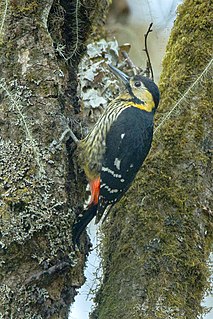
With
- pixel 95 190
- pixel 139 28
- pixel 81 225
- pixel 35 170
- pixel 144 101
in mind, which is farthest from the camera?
pixel 139 28

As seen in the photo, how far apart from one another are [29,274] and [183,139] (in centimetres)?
113

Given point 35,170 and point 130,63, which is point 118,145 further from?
point 130,63

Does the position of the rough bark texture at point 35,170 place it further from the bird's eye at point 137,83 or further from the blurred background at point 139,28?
the blurred background at point 139,28

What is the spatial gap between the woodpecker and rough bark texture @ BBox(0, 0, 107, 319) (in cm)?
13

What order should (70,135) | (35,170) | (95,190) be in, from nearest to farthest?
(35,170) < (70,135) < (95,190)

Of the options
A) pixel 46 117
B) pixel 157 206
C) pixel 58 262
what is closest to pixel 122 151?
pixel 157 206

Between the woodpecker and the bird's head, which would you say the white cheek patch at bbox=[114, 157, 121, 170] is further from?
the bird's head

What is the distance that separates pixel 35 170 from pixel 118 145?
66 centimetres

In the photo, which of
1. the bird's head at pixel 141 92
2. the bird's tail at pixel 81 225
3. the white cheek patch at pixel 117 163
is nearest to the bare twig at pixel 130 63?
the bird's head at pixel 141 92

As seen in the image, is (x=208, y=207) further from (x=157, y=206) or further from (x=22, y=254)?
(x=22, y=254)

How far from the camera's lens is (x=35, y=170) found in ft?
9.13

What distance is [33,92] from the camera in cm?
292

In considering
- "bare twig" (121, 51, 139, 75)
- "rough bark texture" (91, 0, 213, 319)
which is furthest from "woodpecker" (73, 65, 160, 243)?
"bare twig" (121, 51, 139, 75)

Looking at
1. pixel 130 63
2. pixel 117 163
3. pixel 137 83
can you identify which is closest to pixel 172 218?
pixel 117 163
